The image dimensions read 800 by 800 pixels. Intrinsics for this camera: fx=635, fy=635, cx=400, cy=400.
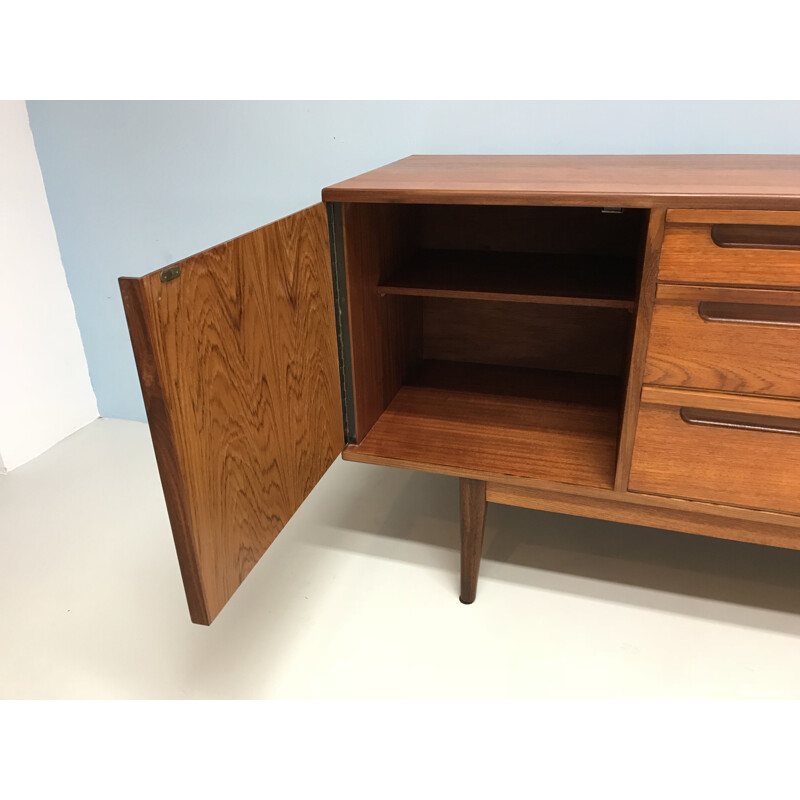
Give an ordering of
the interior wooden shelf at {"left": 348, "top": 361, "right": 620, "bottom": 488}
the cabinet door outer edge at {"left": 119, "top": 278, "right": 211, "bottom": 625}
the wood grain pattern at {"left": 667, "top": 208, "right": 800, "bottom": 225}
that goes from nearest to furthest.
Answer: the cabinet door outer edge at {"left": 119, "top": 278, "right": 211, "bottom": 625}, the wood grain pattern at {"left": 667, "top": 208, "right": 800, "bottom": 225}, the interior wooden shelf at {"left": 348, "top": 361, "right": 620, "bottom": 488}

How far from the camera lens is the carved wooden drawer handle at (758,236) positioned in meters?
0.86

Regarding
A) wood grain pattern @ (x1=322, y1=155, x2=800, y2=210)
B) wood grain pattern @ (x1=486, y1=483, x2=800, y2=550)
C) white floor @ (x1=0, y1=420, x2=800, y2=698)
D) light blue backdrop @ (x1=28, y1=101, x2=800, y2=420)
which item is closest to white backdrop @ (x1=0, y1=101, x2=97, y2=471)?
light blue backdrop @ (x1=28, y1=101, x2=800, y2=420)

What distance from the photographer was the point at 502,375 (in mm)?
1513

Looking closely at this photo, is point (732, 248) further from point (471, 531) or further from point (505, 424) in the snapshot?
point (471, 531)

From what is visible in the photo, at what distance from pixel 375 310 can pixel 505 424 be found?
36cm

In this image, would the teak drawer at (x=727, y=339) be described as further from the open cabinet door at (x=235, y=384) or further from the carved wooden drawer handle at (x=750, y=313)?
the open cabinet door at (x=235, y=384)

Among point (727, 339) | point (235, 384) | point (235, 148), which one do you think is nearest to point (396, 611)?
point (235, 384)

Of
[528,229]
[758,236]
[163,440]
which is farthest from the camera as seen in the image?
[528,229]

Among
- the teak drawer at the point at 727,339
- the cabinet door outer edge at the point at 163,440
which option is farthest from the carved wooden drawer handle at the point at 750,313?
the cabinet door outer edge at the point at 163,440

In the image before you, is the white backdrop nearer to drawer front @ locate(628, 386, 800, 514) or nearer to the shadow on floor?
the shadow on floor

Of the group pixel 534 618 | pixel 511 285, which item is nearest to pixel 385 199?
pixel 511 285

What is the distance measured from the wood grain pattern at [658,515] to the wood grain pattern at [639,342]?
0.08 meters

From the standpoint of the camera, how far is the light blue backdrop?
4.33 ft

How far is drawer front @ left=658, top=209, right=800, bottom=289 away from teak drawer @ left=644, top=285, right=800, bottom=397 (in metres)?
0.02
